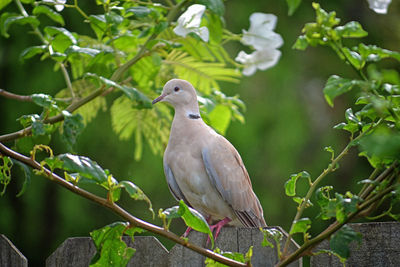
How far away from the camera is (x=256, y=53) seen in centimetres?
223

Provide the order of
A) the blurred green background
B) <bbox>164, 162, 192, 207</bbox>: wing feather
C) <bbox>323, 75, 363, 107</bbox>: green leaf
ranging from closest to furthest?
<bbox>323, 75, 363, 107</bbox>: green leaf, <bbox>164, 162, 192, 207</bbox>: wing feather, the blurred green background

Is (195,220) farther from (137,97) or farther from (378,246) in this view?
(378,246)

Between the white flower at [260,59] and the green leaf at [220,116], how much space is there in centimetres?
18

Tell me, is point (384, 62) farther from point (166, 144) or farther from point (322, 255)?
point (322, 255)

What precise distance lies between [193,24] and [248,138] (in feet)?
9.09

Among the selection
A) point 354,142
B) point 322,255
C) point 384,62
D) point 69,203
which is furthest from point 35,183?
point 354,142

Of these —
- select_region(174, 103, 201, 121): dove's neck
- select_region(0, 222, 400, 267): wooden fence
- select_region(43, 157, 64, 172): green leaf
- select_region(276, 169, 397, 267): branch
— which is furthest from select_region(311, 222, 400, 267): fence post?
select_region(174, 103, 201, 121): dove's neck

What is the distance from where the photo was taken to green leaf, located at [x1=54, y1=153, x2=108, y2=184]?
104cm

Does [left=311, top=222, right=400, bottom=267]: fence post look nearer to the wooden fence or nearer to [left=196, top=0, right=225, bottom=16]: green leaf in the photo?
the wooden fence

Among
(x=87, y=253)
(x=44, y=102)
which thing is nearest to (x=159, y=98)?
(x=87, y=253)

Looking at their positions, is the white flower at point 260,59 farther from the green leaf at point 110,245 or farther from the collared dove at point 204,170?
the green leaf at point 110,245

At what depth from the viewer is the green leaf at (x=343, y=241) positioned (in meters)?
1.03

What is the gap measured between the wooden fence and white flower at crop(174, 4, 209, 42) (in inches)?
23.4

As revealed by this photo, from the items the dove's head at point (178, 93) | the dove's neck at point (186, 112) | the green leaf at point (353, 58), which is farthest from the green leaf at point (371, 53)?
the dove's neck at point (186, 112)
